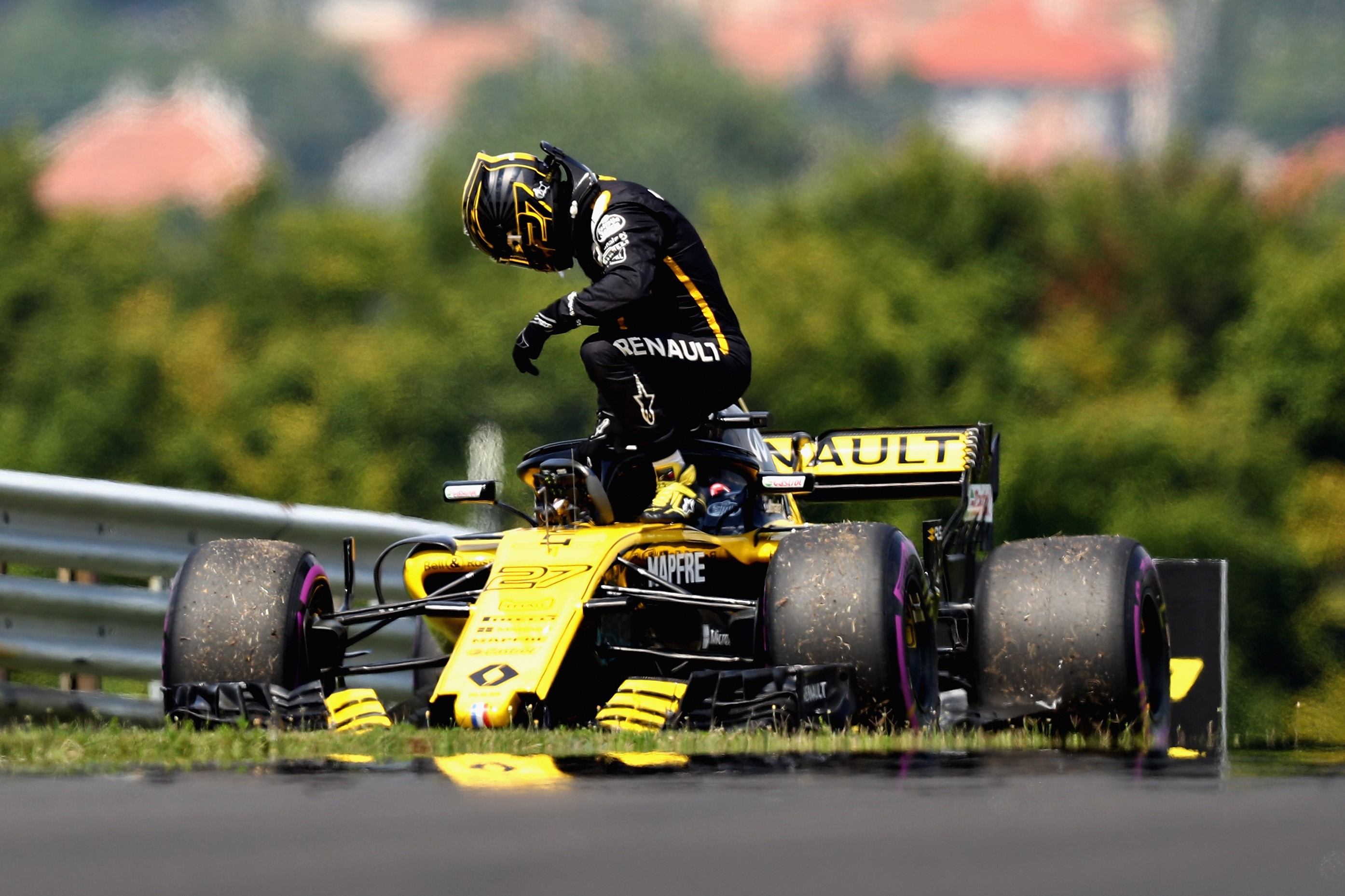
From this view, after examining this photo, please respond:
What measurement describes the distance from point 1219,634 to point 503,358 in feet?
133

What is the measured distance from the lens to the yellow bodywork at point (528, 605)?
9.40 meters

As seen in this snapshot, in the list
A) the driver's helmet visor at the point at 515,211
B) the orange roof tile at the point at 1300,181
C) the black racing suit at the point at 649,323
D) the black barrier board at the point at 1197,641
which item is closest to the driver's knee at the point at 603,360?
the black racing suit at the point at 649,323

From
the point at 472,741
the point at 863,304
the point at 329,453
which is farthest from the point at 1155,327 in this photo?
the point at 472,741

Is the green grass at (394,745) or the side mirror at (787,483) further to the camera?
the side mirror at (787,483)

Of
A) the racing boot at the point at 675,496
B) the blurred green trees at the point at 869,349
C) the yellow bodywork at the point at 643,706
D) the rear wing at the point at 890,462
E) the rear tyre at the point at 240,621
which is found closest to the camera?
the yellow bodywork at the point at 643,706

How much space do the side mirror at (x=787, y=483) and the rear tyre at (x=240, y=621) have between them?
204cm

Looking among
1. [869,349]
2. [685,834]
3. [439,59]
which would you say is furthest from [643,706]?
[439,59]

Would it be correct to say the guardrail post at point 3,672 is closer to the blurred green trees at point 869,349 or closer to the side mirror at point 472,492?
the side mirror at point 472,492

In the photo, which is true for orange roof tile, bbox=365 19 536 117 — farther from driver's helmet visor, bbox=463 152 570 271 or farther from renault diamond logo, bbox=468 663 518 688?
renault diamond logo, bbox=468 663 518 688

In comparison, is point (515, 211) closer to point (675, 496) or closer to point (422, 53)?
point (675, 496)

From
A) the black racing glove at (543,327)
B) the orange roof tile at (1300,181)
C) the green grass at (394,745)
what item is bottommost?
the green grass at (394,745)

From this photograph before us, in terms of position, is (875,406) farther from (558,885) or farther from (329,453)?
(558,885)

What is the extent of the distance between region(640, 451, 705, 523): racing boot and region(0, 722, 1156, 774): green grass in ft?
5.10

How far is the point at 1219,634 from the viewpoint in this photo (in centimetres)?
1284
